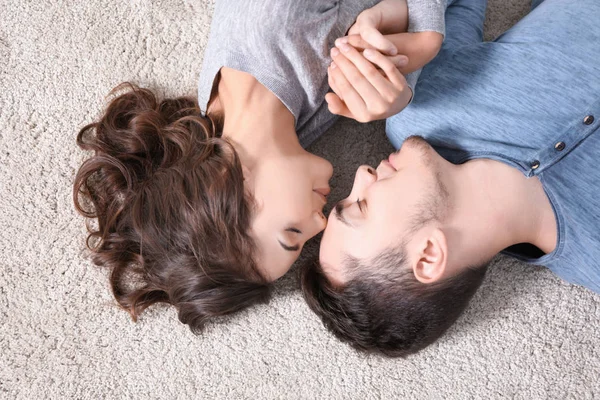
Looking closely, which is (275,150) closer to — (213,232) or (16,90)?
(213,232)

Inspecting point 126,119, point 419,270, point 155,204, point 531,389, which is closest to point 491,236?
point 419,270

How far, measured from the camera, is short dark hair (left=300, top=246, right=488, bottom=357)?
840 millimetres

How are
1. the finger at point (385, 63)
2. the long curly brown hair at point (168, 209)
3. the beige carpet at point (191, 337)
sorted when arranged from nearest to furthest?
the finger at point (385, 63) → the long curly brown hair at point (168, 209) → the beige carpet at point (191, 337)

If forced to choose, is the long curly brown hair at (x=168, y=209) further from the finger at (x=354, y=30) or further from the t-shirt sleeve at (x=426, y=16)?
the t-shirt sleeve at (x=426, y=16)

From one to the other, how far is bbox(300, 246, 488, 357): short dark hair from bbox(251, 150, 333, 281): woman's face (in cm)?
9

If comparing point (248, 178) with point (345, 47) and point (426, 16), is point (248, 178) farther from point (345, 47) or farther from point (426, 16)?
point (426, 16)

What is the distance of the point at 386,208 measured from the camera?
0.84 m

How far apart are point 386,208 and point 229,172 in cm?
29

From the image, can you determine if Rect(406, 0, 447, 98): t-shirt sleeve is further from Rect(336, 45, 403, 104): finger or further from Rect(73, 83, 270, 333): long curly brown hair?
Rect(73, 83, 270, 333): long curly brown hair

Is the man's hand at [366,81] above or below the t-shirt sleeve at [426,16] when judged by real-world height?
below

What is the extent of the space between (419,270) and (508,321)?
15.0 inches

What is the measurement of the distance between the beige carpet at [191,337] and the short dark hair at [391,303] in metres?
0.17

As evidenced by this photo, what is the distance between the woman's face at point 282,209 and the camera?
34.2 inches

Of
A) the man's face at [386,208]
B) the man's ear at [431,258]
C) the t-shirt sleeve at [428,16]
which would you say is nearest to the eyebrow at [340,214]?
the man's face at [386,208]
